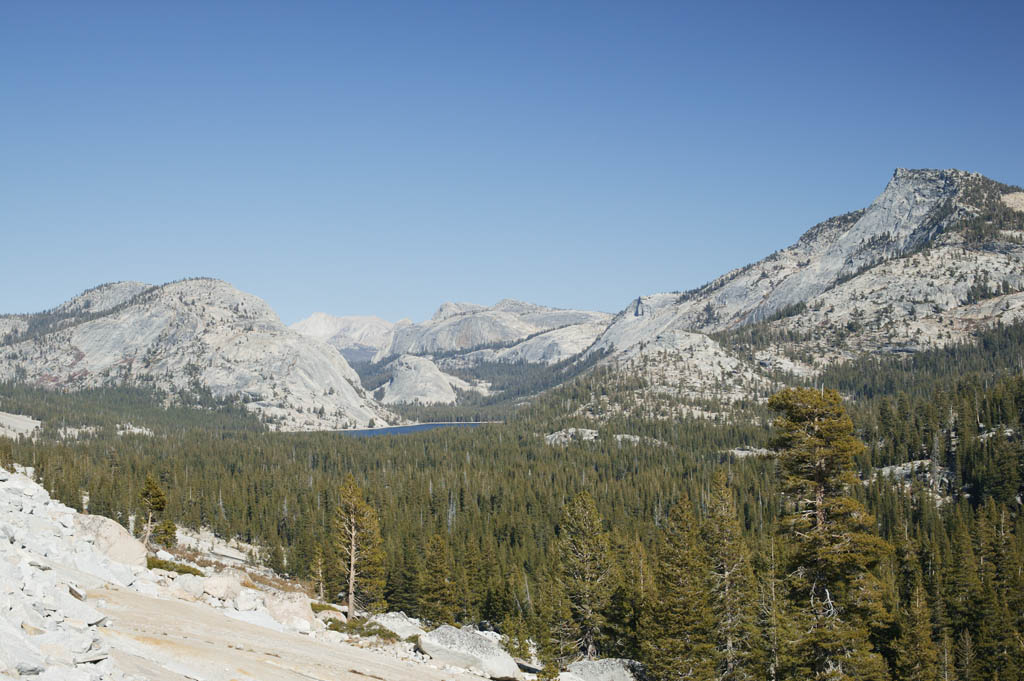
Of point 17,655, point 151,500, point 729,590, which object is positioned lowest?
point 729,590

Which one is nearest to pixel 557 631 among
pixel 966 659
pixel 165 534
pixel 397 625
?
pixel 397 625

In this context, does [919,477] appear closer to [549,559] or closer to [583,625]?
[549,559]

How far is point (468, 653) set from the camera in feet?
132

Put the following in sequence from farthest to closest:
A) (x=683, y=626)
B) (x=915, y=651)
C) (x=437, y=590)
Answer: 1. (x=437, y=590)
2. (x=915, y=651)
3. (x=683, y=626)

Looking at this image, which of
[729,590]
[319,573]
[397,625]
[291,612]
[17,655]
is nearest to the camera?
[17,655]

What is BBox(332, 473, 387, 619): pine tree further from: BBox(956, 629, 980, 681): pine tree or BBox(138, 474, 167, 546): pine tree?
BBox(956, 629, 980, 681): pine tree

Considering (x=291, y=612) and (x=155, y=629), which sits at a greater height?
(x=155, y=629)

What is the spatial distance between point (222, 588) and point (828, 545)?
3542 cm

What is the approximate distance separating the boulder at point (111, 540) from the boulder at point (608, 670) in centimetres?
3309

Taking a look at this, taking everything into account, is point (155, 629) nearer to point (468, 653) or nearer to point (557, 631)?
point (468, 653)

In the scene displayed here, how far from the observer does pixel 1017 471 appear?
123 m

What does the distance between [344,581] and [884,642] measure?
54511 mm

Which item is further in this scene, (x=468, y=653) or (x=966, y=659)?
(x=966, y=659)

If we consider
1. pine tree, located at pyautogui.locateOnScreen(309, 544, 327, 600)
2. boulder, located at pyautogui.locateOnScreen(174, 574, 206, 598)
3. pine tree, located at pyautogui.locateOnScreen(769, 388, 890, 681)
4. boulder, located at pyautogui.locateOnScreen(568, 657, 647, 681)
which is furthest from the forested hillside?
boulder, located at pyautogui.locateOnScreen(174, 574, 206, 598)
